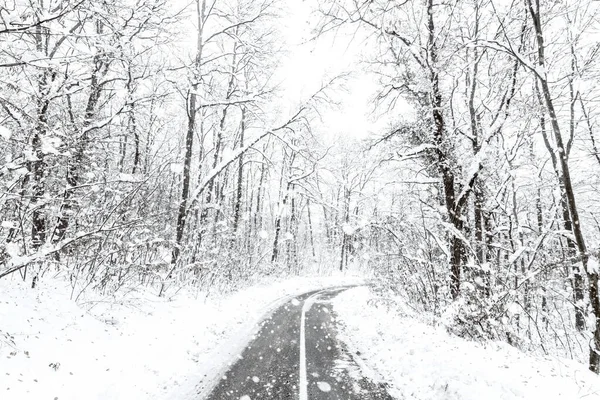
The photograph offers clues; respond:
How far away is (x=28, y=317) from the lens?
6195mm

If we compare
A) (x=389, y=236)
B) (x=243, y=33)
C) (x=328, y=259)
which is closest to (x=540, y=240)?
(x=389, y=236)

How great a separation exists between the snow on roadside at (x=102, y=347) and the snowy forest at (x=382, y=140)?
50 centimetres

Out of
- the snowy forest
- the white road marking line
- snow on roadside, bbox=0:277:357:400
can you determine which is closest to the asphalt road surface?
the white road marking line

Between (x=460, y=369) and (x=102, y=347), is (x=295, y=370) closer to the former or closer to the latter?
(x=460, y=369)

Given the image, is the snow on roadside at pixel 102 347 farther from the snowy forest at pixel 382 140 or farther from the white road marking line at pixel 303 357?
the white road marking line at pixel 303 357

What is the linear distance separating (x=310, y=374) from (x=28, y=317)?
516 cm

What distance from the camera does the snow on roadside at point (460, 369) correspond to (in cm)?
535

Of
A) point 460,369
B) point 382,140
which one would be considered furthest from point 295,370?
point 382,140

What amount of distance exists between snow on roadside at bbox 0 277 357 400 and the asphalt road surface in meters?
0.45

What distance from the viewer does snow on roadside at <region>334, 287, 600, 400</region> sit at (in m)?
5.35

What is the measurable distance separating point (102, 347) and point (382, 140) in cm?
920

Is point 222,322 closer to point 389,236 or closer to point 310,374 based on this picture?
point 310,374

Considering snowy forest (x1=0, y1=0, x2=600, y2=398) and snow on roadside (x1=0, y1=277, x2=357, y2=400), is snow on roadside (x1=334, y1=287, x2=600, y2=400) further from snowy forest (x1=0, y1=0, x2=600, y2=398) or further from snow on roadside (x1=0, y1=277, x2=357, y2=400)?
snow on roadside (x1=0, y1=277, x2=357, y2=400)

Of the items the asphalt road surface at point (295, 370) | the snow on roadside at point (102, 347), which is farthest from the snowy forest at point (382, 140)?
the asphalt road surface at point (295, 370)
